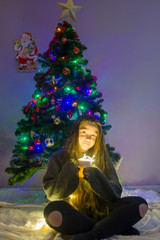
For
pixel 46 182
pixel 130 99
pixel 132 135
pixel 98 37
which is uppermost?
pixel 98 37

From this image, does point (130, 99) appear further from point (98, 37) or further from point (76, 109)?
point (76, 109)

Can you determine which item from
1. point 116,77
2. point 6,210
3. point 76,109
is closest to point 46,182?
point 6,210

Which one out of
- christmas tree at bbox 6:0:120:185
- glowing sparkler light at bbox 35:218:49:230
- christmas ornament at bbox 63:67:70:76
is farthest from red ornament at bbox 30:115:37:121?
glowing sparkler light at bbox 35:218:49:230

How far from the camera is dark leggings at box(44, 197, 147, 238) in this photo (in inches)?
41.6

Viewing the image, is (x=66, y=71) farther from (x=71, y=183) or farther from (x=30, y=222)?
(x=30, y=222)

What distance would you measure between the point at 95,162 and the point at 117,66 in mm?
1838

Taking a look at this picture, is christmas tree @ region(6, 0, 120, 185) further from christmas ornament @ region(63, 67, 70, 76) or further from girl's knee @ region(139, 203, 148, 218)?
girl's knee @ region(139, 203, 148, 218)

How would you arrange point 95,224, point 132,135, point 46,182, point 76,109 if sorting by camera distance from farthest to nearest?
point 132,135 → point 76,109 → point 46,182 → point 95,224

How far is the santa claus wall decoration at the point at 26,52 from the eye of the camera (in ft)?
8.96

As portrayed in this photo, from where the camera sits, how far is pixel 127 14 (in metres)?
2.92

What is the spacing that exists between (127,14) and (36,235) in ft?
9.61

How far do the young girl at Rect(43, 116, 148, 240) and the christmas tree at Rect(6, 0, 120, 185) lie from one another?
1.50ft

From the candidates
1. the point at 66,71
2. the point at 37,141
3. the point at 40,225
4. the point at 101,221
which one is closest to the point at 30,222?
the point at 40,225

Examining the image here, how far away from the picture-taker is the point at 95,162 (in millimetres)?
1404
